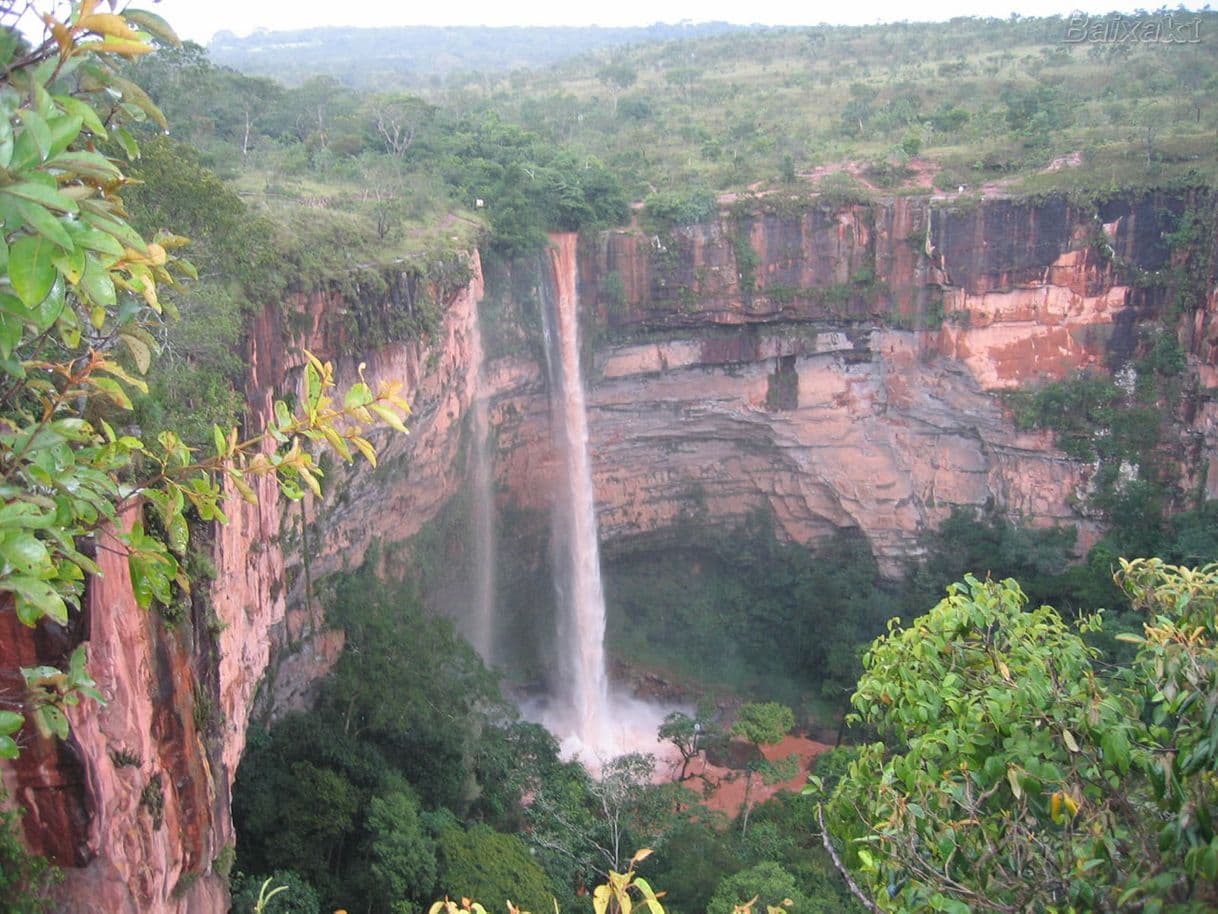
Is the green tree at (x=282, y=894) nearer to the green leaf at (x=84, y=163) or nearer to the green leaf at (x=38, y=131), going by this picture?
the green leaf at (x=84, y=163)

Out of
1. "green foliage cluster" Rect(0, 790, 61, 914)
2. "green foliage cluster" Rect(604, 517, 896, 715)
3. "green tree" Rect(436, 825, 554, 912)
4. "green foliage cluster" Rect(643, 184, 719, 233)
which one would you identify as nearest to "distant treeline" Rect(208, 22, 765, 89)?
"green foliage cluster" Rect(643, 184, 719, 233)

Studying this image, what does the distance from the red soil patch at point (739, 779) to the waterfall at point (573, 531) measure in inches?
81.0

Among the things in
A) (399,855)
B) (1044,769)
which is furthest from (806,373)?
(1044,769)

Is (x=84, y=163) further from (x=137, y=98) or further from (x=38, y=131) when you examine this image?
(x=137, y=98)

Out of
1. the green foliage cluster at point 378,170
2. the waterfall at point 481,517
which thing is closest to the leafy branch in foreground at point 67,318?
the green foliage cluster at point 378,170

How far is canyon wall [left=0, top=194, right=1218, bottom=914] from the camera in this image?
53.1 feet

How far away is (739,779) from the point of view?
734 inches

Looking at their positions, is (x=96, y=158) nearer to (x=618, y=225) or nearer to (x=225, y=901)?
(x=225, y=901)

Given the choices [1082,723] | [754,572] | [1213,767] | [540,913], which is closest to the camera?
[1213,767]

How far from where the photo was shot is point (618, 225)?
68.7 ft

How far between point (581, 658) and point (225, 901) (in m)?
14.3

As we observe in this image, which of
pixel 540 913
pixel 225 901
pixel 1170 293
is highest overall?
pixel 1170 293

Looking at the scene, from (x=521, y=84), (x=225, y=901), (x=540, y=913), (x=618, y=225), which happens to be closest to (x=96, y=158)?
(x=225, y=901)

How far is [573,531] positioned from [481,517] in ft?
9.31
